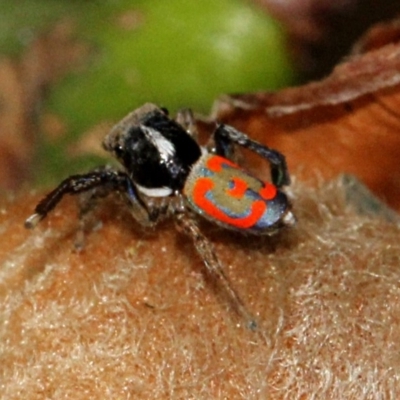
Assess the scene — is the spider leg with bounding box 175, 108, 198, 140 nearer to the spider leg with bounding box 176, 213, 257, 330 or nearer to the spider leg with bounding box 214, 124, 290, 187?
the spider leg with bounding box 214, 124, 290, 187

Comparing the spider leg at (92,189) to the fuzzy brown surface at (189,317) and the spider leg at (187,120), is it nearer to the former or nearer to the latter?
the fuzzy brown surface at (189,317)

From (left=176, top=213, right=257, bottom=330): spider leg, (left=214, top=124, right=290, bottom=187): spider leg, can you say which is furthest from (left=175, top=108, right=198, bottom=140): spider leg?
(left=176, top=213, right=257, bottom=330): spider leg

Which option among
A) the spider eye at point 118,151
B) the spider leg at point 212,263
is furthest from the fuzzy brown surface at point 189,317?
the spider eye at point 118,151

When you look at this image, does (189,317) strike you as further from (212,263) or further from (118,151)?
(118,151)

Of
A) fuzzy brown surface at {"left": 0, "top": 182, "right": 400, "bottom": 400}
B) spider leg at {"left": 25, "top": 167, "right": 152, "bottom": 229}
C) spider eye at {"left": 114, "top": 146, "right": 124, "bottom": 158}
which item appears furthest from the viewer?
spider eye at {"left": 114, "top": 146, "right": 124, "bottom": 158}

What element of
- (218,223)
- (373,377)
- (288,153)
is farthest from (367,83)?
(373,377)

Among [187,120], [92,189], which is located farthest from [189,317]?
[187,120]
